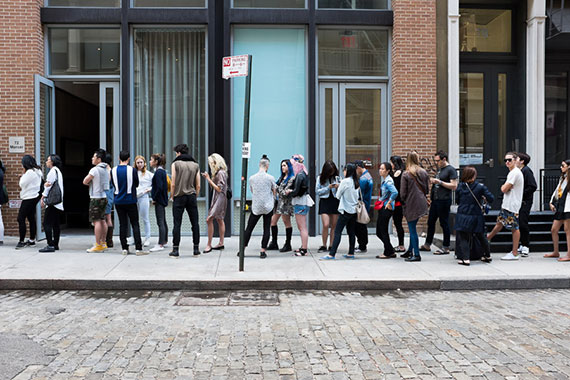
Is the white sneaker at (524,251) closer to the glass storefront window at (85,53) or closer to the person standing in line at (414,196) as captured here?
the person standing in line at (414,196)

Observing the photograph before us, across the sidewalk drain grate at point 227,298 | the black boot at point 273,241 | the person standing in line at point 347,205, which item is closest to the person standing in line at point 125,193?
the black boot at point 273,241

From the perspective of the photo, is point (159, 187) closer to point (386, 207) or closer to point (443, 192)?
point (386, 207)

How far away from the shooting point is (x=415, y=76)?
486 inches

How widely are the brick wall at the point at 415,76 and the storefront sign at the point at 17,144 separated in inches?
323

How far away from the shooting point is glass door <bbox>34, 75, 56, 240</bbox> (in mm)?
11695

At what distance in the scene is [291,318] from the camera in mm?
6312

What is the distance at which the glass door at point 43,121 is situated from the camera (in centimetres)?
1170

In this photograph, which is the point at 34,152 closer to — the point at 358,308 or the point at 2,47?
the point at 2,47

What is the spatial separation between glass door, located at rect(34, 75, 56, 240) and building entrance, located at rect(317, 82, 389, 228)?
6146 millimetres

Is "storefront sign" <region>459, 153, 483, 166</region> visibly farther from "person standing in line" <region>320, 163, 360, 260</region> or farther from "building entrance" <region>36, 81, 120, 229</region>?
"building entrance" <region>36, 81, 120, 229</region>

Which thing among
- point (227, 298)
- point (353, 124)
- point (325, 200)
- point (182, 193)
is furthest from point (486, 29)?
point (227, 298)

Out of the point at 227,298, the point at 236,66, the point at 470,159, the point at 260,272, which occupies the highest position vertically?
the point at 236,66

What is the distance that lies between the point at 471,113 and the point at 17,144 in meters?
10.4

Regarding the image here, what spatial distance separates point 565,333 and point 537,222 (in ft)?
20.2
